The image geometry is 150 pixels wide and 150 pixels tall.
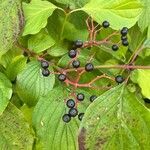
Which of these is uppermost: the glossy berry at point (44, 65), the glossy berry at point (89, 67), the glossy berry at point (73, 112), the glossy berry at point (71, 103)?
the glossy berry at point (44, 65)

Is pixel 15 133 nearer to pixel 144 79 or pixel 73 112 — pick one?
pixel 73 112

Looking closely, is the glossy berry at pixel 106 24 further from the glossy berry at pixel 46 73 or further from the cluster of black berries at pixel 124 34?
the glossy berry at pixel 46 73

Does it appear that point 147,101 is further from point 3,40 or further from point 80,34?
point 3,40

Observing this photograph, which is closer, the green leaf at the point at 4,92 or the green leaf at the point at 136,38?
the green leaf at the point at 4,92

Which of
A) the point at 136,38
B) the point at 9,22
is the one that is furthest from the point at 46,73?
the point at 136,38

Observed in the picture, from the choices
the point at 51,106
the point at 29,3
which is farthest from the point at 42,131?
the point at 29,3

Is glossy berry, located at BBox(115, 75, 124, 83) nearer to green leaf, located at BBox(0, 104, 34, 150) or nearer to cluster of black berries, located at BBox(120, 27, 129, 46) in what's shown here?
cluster of black berries, located at BBox(120, 27, 129, 46)

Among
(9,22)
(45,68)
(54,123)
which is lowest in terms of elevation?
(54,123)

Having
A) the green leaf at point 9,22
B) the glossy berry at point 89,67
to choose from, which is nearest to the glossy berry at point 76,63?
the glossy berry at point 89,67
